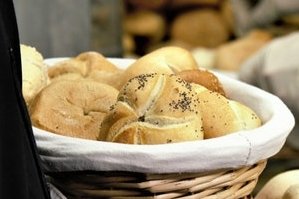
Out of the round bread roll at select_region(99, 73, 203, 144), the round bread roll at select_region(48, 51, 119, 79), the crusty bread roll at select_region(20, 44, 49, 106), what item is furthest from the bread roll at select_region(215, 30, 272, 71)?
the round bread roll at select_region(99, 73, 203, 144)

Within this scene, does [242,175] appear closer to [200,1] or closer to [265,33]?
[265,33]

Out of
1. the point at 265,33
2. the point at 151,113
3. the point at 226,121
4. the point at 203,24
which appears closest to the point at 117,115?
the point at 151,113

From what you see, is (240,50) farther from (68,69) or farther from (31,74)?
(31,74)

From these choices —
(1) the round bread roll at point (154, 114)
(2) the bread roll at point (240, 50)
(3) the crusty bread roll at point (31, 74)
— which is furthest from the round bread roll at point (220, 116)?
(2) the bread roll at point (240, 50)

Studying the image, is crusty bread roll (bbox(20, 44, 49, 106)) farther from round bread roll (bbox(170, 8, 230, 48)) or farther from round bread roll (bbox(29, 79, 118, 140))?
round bread roll (bbox(170, 8, 230, 48))

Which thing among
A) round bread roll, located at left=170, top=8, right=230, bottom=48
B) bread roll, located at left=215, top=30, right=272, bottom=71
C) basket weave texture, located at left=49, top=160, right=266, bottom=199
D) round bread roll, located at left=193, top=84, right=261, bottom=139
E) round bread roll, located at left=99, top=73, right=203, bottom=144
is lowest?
round bread roll, located at left=170, top=8, right=230, bottom=48

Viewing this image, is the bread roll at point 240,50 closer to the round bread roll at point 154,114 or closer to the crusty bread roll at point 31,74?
the crusty bread roll at point 31,74
